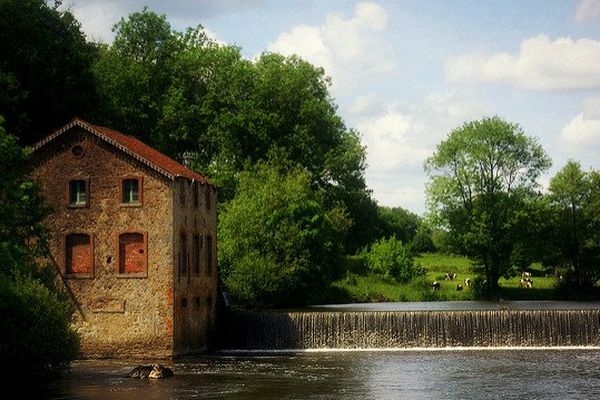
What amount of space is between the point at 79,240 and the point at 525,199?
37.5m

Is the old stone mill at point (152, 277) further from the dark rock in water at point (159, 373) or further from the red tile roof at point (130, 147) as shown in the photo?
the dark rock in water at point (159, 373)

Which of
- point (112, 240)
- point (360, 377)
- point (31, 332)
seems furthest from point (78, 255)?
point (360, 377)

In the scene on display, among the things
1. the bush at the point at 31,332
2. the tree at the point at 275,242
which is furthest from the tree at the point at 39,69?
the bush at the point at 31,332

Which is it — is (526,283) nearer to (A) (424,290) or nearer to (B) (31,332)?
(A) (424,290)

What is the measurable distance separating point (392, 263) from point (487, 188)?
958 centimetres

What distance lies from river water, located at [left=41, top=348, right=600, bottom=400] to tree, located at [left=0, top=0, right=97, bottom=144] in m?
13.4

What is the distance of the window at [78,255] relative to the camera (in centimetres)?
4538

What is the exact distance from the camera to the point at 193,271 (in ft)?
155

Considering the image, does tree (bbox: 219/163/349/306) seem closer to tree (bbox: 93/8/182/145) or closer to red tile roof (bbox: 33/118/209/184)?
tree (bbox: 93/8/182/145)

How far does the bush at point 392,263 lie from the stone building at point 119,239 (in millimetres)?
33878

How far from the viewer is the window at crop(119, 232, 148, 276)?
44656 millimetres

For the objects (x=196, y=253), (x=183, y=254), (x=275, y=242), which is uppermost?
(x=275, y=242)

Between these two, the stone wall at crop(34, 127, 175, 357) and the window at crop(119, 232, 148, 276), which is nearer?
the stone wall at crop(34, 127, 175, 357)

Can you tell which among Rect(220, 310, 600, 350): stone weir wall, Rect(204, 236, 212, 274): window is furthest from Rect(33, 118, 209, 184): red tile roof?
Rect(220, 310, 600, 350): stone weir wall
